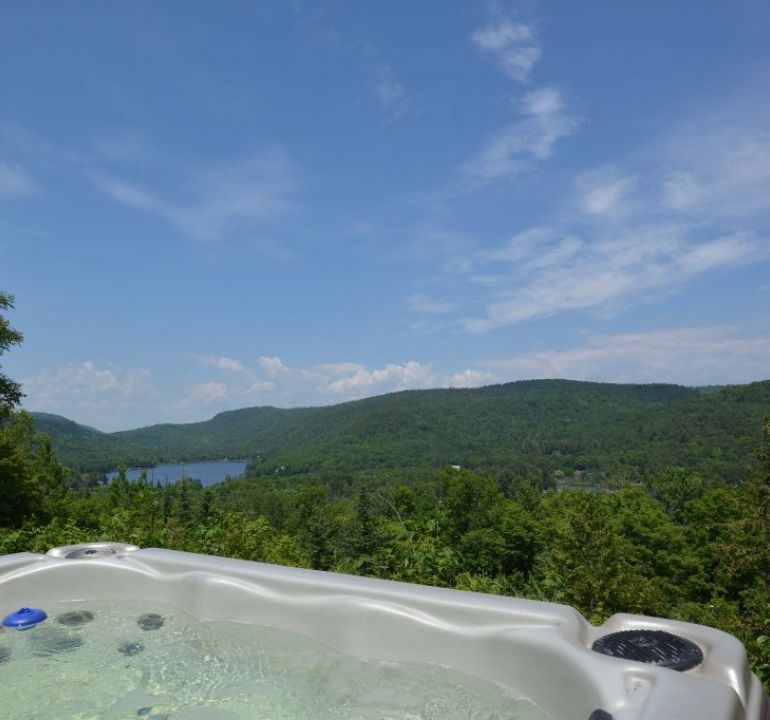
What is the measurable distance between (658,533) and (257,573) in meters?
21.5

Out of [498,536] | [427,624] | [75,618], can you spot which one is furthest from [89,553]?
[498,536]

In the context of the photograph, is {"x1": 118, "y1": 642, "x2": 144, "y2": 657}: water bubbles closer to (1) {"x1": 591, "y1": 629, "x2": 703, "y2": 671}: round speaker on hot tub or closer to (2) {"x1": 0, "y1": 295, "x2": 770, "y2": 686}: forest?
(2) {"x1": 0, "y1": 295, "x2": 770, "y2": 686}: forest

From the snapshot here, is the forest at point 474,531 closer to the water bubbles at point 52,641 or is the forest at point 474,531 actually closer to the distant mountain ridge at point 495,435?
the water bubbles at point 52,641

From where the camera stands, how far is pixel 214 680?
2201 millimetres

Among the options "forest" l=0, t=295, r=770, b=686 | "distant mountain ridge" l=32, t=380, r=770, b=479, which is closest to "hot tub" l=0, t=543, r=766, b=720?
"forest" l=0, t=295, r=770, b=686

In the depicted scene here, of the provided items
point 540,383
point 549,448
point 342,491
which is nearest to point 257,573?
point 342,491

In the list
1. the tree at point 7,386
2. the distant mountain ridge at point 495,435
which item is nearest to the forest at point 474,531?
the tree at point 7,386

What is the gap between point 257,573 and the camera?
2617 mm

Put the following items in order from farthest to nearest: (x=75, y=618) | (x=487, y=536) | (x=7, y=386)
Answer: (x=487, y=536)
(x=7, y=386)
(x=75, y=618)

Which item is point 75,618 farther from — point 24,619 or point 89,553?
point 89,553

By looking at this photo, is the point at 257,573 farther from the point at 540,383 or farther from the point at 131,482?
the point at 540,383

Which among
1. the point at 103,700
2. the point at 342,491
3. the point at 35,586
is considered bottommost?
the point at 342,491

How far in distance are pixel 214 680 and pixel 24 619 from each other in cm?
119

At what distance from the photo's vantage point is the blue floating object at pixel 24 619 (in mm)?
2672
